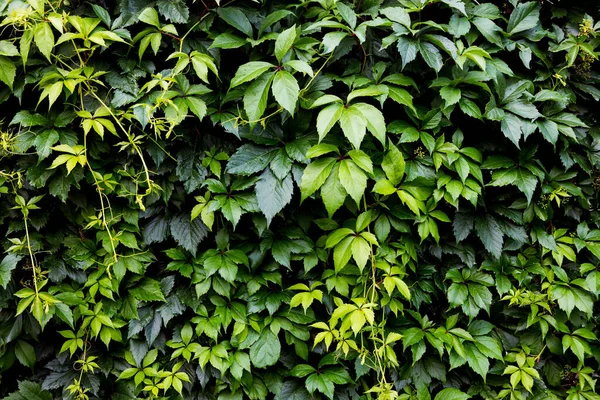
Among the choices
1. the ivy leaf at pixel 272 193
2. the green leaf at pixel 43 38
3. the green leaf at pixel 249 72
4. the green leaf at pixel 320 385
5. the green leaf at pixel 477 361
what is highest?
the green leaf at pixel 43 38

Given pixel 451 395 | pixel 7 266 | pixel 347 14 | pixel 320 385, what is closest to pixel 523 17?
pixel 347 14

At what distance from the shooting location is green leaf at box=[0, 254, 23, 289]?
1.86 meters

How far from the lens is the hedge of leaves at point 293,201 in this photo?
1837 mm

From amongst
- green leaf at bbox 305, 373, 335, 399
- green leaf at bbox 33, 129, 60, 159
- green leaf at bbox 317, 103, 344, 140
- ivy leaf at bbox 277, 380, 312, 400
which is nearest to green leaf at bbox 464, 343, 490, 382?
green leaf at bbox 305, 373, 335, 399

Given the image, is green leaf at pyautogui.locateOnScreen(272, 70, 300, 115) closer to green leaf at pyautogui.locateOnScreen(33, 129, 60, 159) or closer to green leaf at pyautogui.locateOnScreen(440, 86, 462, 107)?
green leaf at pyautogui.locateOnScreen(440, 86, 462, 107)

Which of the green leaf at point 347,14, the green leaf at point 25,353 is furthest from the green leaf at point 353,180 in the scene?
the green leaf at point 25,353

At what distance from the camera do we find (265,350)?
1.98 meters

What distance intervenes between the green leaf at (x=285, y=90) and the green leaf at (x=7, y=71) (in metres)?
1.08

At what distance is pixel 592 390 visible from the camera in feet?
7.27

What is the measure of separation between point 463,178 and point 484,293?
23.0 inches

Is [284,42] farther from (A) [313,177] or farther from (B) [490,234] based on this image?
(B) [490,234]

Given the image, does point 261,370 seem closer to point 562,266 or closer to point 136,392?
point 136,392

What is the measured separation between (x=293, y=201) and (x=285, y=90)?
1.83ft

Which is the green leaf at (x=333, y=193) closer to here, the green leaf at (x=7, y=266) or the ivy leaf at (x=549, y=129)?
the ivy leaf at (x=549, y=129)
